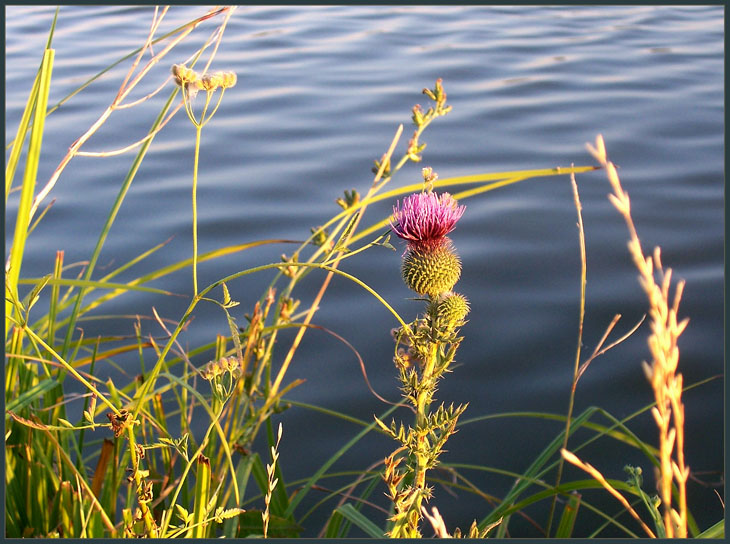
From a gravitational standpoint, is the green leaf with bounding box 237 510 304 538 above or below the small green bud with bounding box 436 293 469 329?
below

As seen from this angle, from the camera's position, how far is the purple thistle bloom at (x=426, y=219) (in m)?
1.49

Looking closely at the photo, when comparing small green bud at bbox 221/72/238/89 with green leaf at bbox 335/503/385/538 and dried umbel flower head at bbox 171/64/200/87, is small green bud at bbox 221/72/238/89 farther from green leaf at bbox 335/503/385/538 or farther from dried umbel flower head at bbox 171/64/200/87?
green leaf at bbox 335/503/385/538

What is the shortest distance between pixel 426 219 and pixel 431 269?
11cm

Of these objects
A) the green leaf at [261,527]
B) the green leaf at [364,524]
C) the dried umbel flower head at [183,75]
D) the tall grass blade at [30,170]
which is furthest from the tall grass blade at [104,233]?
the green leaf at [364,524]

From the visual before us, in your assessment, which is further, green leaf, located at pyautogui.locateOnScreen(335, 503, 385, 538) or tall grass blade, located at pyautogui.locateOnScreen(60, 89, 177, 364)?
tall grass blade, located at pyautogui.locateOnScreen(60, 89, 177, 364)

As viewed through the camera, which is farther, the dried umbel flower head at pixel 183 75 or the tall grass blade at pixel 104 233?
the tall grass blade at pixel 104 233

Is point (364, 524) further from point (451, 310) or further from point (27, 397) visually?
point (27, 397)

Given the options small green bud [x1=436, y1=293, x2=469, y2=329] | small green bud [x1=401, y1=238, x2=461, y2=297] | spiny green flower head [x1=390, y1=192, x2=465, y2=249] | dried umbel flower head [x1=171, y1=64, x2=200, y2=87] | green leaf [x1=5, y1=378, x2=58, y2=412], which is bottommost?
green leaf [x1=5, y1=378, x2=58, y2=412]

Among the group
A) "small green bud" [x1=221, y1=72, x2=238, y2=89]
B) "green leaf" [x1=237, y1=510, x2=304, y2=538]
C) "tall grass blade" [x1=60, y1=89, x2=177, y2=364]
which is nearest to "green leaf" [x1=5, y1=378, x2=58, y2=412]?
"tall grass blade" [x1=60, y1=89, x2=177, y2=364]

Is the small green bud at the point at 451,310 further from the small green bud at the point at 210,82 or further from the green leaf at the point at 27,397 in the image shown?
the green leaf at the point at 27,397

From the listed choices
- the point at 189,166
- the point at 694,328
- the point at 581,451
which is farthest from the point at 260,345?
the point at 189,166

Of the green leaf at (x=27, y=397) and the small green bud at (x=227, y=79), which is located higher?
the small green bud at (x=227, y=79)

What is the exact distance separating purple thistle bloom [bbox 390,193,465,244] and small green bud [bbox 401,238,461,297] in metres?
0.02

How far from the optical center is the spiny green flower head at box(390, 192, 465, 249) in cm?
149
